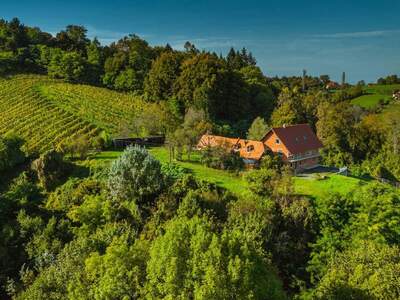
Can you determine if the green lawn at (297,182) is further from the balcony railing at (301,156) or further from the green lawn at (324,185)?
the balcony railing at (301,156)

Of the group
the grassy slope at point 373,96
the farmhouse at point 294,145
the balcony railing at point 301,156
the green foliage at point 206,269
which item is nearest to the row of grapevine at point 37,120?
the farmhouse at point 294,145

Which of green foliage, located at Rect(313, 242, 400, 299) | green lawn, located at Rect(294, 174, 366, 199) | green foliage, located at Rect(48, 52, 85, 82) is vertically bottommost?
green foliage, located at Rect(313, 242, 400, 299)

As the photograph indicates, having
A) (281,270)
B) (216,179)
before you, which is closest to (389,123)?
(216,179)

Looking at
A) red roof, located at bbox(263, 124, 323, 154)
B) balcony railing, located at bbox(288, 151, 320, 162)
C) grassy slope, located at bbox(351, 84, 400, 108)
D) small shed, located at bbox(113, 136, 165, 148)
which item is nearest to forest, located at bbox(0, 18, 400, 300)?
small shed, located at bbox(113, 136, 165, 148)

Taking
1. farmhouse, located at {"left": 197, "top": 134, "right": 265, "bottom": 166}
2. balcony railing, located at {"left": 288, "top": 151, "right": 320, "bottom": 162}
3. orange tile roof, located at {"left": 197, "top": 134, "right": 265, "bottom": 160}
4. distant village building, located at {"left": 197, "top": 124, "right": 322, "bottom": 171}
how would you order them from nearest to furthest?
farmhouse, located at {"left": 197, "top": 134, "right": 265, "bottom": 166} → orange tile roof, located at {"left": 197, "top": 134, "right": 265, "bottom": 160} → distant village building, located at {"left": 197, "top": 124, "right": 322, "bottom": 171} → balcony railing, located at {"left": 288, "top": 151, "right": 320, "bottom": 162}

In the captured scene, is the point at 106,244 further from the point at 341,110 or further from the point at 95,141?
the point at 341,110

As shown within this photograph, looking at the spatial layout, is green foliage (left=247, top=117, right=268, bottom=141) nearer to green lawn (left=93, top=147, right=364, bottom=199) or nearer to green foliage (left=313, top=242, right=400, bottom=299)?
green lawn (left=93, top=147, right=364, bottom=199)
